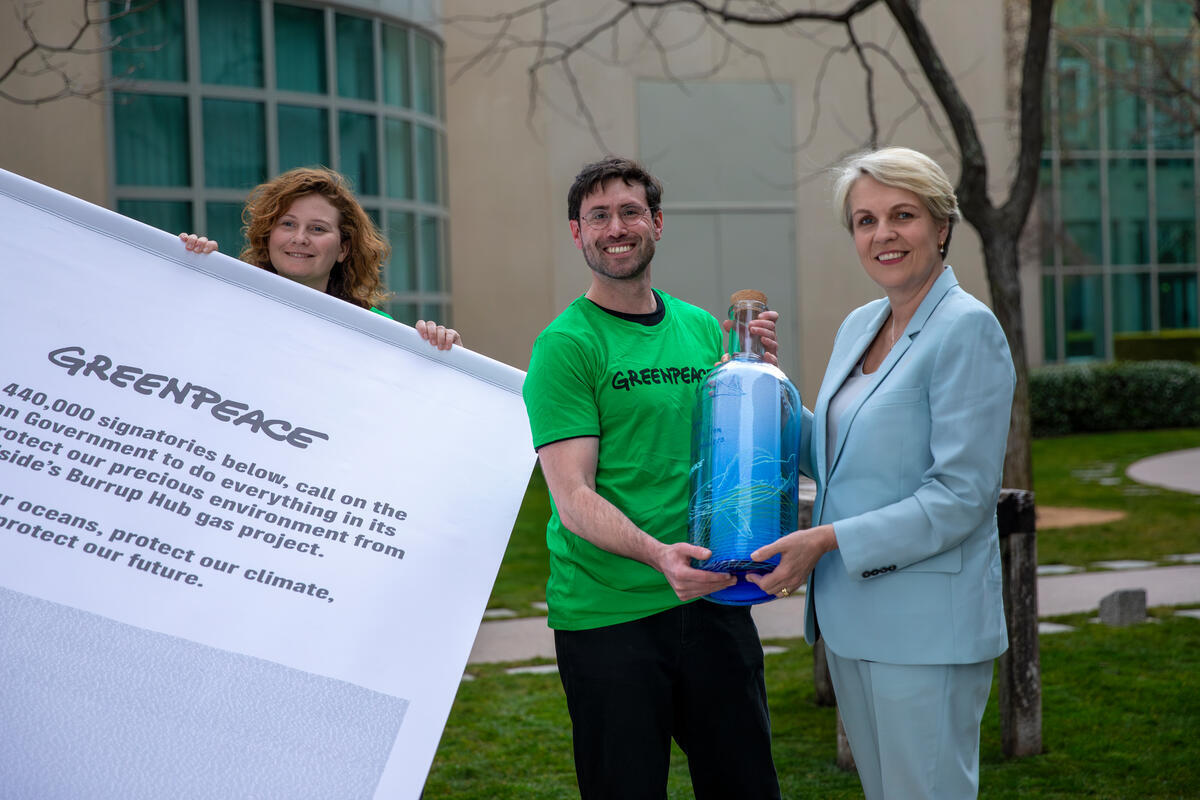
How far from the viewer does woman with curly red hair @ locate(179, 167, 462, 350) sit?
10.8 ft

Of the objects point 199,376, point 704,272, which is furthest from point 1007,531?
point 704,272

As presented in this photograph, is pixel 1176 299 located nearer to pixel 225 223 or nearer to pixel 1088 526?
pixel 1088 526

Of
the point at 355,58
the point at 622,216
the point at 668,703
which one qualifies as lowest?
the point at 668,703

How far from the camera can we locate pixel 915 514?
2279mm

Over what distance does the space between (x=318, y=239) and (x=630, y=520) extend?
1.35 metres

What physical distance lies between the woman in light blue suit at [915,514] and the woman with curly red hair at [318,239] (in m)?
1.25

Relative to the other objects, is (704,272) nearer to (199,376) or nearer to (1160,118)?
(1160,118)

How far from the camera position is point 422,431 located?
9.93 feet

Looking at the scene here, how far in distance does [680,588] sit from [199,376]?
1.37 metres

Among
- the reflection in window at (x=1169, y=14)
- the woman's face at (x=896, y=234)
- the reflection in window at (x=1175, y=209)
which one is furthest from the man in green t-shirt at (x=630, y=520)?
the reflection in window at (x=1175, y=209)

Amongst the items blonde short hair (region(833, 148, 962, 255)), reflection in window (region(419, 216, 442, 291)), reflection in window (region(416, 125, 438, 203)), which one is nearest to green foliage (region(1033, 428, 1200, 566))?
blonde short hair (region(833, 148, 962, 255))

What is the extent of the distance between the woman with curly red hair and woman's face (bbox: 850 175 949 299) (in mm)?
1210

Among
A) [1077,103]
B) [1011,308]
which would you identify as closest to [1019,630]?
[1011,308]

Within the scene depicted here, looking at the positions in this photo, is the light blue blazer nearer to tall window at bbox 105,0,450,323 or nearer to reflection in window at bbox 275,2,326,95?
tall window at bbox 105,0,450,323
